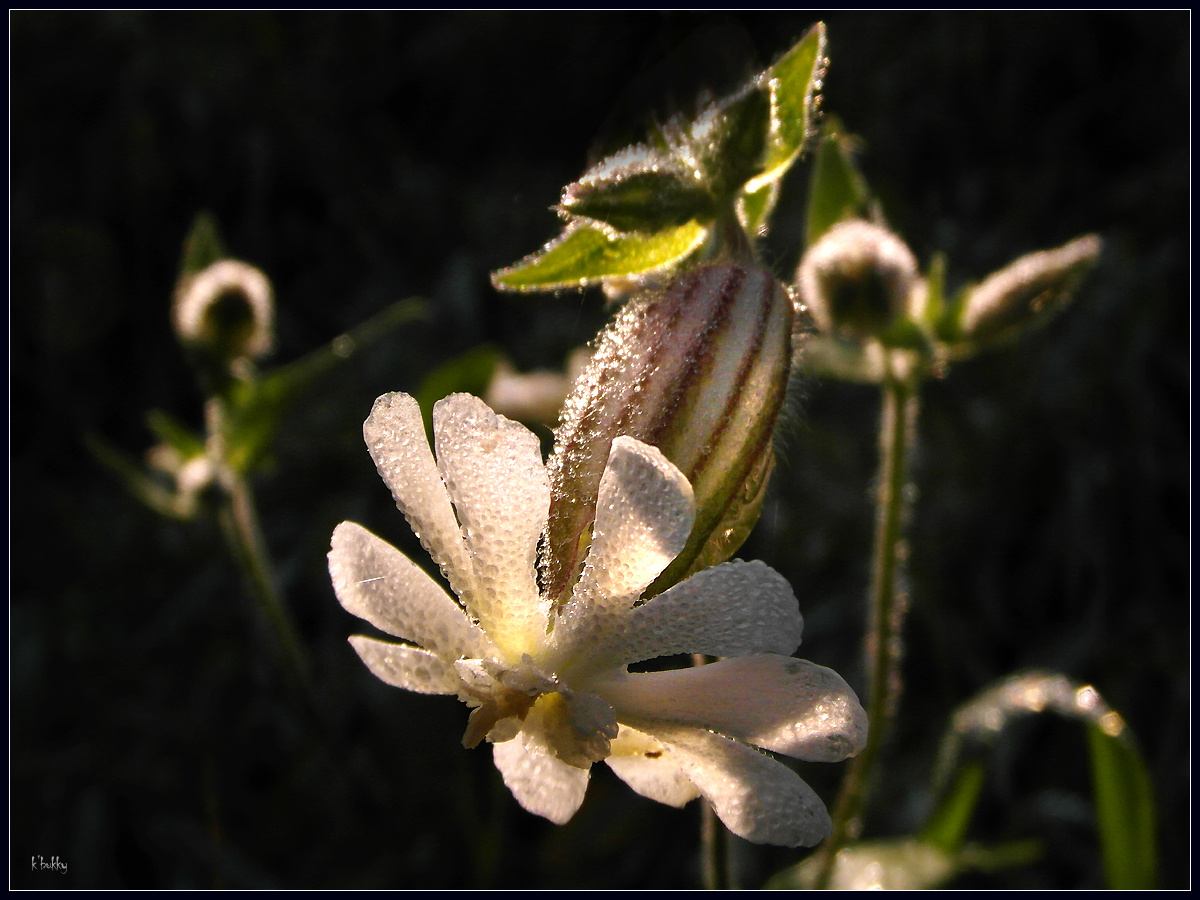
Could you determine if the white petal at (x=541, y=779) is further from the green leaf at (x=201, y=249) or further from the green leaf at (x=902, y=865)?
the green leaf at (x=201, y=249)

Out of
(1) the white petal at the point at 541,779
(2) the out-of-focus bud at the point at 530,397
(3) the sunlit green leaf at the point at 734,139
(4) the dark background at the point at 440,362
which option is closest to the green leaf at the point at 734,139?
(3) the sunlit green leaf at the point at 734,139

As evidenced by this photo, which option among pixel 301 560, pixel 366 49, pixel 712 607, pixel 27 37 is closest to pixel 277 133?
pixel 366 49

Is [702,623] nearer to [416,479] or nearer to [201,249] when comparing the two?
[416,479]

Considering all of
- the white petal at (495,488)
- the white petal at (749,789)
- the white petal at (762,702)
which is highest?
the white petal at (495,488)

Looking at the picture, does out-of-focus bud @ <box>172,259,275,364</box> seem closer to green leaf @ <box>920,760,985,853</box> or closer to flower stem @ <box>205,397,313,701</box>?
flower stem @ <box>205,397,313,701</box>

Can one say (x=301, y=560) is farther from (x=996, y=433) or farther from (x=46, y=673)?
(x=996, y=433)

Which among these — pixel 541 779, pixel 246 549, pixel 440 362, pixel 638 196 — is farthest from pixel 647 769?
pixel 440 362
